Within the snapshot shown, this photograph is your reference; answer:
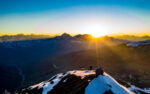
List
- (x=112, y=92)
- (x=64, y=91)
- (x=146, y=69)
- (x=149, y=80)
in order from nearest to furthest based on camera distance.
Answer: (x=112, y=92) < (x=64, y=91) < (x=149, y=80) < (x=146, y=69)

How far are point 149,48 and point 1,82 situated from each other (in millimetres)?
160071

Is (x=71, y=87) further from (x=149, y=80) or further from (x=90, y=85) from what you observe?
(x=149, y=80)

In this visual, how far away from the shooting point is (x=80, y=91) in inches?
930

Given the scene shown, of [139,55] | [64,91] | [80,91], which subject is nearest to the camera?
[80,91]

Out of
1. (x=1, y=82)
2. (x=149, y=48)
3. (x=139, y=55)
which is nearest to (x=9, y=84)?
(x=1, y=82)

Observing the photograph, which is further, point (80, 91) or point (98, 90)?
point (80, 91)

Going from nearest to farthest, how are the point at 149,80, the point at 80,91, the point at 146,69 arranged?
the point at 80,91
the point at 149,80
the point at 146,69

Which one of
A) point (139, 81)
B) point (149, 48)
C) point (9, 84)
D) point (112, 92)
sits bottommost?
point (9, 84)

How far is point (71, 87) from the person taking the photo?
2698 centimetres

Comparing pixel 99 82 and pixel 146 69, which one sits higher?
pixel 99 82

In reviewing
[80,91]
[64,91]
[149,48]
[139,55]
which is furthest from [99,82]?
[149,48]

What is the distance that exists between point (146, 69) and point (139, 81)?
18.3 metres

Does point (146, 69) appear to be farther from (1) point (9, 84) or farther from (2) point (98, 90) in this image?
(1) point (9, 84)

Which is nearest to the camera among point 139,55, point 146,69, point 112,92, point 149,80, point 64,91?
point 112,92
